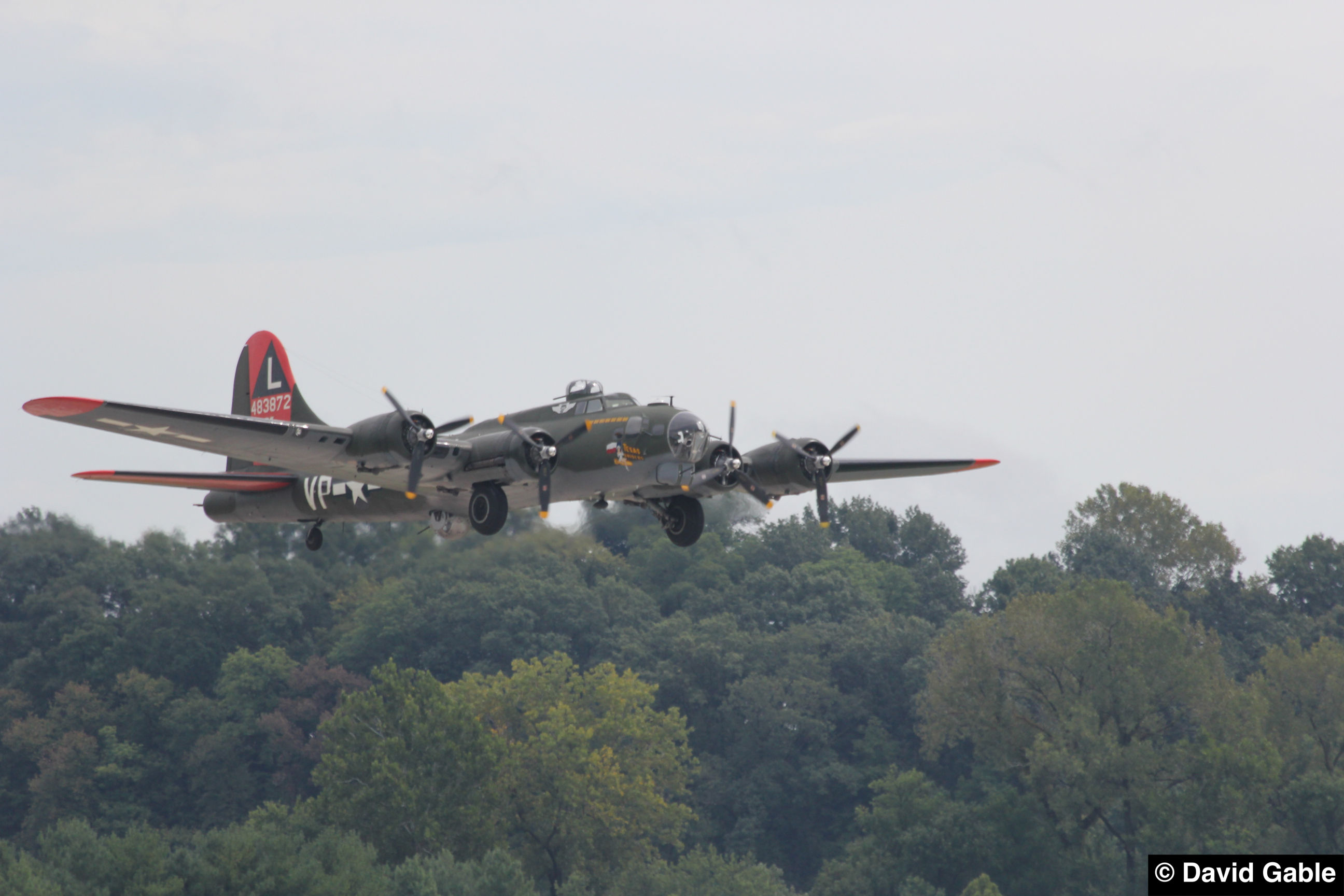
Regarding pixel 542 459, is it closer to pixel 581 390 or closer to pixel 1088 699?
pixel 581 390

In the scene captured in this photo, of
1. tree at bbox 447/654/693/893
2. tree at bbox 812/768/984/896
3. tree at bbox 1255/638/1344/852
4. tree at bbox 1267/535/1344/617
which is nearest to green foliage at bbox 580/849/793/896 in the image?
tree at bbox 447/654/693/893

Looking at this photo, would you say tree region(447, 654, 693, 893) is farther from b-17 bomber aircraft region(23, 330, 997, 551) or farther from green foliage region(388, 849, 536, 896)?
b-17 bomber aircraft region(23, 330, 997, 551)

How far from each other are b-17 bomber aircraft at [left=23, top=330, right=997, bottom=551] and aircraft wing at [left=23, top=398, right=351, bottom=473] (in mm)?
39

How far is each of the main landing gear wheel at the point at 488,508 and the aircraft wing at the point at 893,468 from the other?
888cm

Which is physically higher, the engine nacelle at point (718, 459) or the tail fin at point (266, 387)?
the tail fin at point (266, 387)

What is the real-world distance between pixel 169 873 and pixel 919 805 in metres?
49.0

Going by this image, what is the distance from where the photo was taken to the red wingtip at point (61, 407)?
35062 millimetres

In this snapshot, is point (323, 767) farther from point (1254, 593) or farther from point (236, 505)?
point (1254, 593)

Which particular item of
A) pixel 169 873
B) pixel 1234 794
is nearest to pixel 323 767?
pixel 169 873

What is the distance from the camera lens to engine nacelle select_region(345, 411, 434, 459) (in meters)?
39.0

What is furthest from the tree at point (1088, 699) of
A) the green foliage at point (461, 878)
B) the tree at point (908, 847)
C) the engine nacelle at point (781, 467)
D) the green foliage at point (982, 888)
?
the engine nacelle at point (781, 467)

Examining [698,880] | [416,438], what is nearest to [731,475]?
[416,438]

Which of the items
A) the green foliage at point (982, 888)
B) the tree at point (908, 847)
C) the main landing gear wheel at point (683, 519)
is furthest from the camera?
the tree at point (908, 847)

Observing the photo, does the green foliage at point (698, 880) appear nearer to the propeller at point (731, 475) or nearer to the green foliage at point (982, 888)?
the green foliage at point (982, 888)
